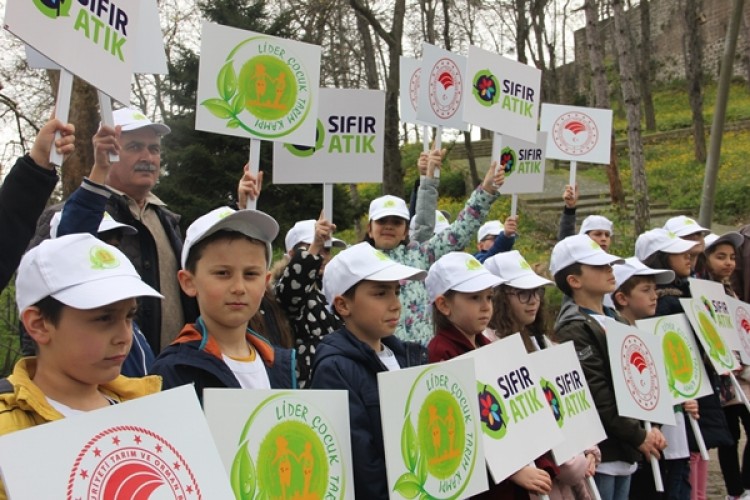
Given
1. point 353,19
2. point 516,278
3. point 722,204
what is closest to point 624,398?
point 516,278

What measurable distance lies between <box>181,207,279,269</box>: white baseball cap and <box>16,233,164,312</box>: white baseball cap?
29.5 inches

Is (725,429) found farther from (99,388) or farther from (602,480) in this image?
(99,388)

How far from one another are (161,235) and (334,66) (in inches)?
744

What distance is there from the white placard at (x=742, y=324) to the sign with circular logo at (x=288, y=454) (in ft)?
14.2

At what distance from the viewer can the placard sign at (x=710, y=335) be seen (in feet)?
18.5

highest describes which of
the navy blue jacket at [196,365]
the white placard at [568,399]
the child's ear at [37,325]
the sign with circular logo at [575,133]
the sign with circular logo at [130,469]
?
the sign with circular logo at [575,133]

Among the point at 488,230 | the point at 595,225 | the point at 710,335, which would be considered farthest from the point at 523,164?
the point at 710,335

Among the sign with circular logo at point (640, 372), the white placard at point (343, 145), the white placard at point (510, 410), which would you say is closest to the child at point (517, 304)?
the sign with circular logo at point (640, 372)

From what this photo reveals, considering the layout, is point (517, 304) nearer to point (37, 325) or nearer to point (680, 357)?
point (680, 357)

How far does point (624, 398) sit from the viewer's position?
474 cm

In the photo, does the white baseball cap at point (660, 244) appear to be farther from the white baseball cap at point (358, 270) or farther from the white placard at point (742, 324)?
the white baseball cap at point (358, 270)

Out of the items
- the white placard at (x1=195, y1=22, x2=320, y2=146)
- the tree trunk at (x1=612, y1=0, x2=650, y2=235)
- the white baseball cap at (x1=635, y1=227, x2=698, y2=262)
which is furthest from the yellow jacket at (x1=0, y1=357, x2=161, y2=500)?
the tree trunk at (x1=612, y1=0, x2=650, y2=235)

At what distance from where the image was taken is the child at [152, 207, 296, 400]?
3.10 metres

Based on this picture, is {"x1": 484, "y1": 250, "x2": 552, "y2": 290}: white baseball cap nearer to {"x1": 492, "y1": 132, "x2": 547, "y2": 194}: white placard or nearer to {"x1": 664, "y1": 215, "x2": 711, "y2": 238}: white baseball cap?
{"x1": 664, "y1": 215, "x2": 711, "y2": 238}: white baseball cap
